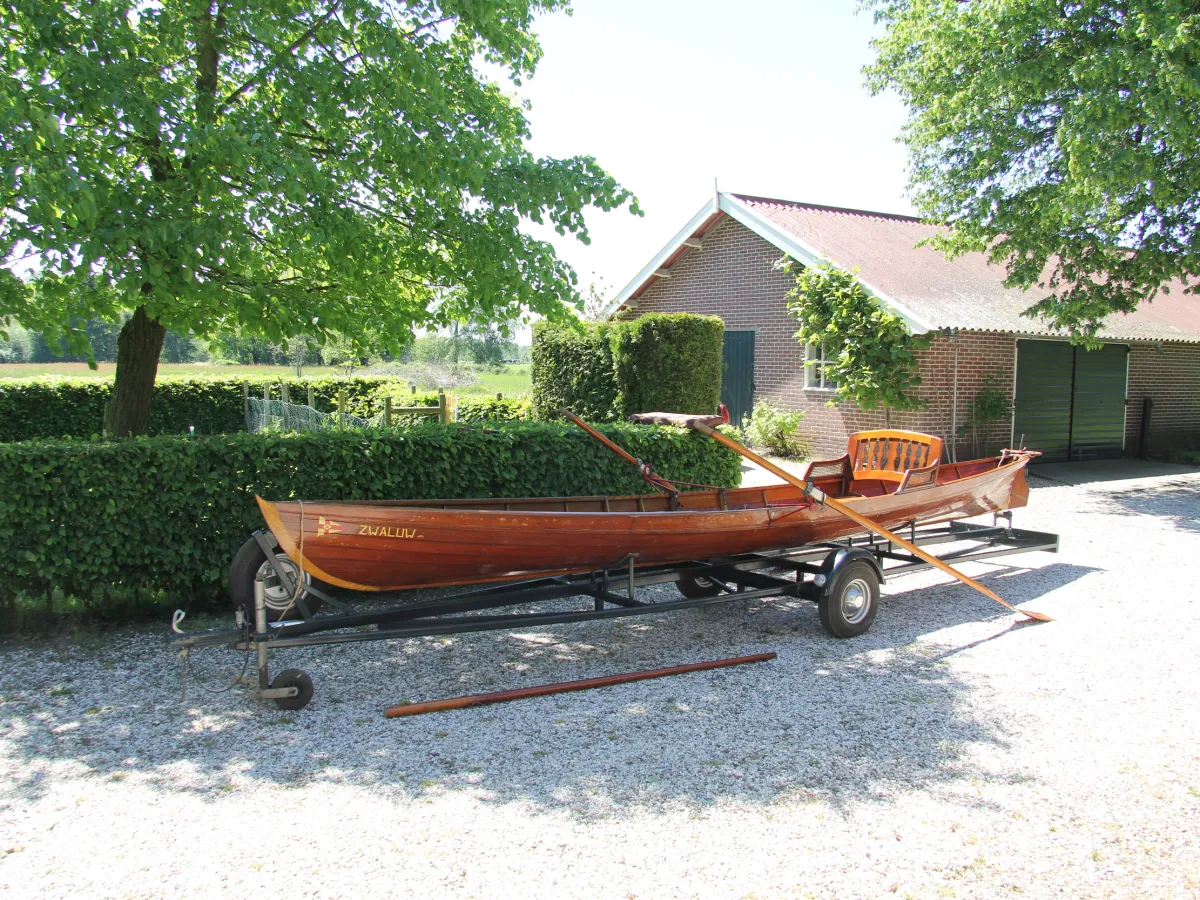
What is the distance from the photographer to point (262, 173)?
5.90m

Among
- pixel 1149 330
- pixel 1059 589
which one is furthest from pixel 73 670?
pixel 1149 330

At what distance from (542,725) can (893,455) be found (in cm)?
510

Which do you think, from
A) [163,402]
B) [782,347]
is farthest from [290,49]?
[163,402]

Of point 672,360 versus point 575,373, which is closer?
point 672,360

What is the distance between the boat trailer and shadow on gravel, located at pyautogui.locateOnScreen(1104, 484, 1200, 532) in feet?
15.1

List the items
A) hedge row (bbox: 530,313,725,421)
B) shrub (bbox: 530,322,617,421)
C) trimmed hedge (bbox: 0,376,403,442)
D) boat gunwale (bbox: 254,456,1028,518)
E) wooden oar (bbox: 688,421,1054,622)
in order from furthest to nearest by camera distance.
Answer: trimmed hedge (bbox: 0,376,403,442), shrub (bbox: 530,322,617,421), hedge row (bbox: 530,313,725,421), wooden oar (bbox: 688,421,1054,622), boat gunwale (bbox: 254,456,1028,518)

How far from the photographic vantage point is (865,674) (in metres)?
5.77

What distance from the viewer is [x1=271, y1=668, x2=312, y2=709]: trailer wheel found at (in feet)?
16.0

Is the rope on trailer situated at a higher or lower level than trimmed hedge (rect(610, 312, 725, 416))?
lower

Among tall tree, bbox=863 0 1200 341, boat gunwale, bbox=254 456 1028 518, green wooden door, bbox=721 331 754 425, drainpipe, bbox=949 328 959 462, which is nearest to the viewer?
boat gunwale, bbox=254 456 1028 518

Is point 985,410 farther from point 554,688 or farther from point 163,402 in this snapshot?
point 163,402

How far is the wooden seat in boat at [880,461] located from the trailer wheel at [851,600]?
144 cm

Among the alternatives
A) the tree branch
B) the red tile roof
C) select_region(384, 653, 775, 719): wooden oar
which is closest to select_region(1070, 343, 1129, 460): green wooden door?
the red tile roof

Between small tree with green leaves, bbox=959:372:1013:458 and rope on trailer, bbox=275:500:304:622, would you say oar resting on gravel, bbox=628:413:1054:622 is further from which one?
small tree with green leaves, bbox=959:372:1013:458
